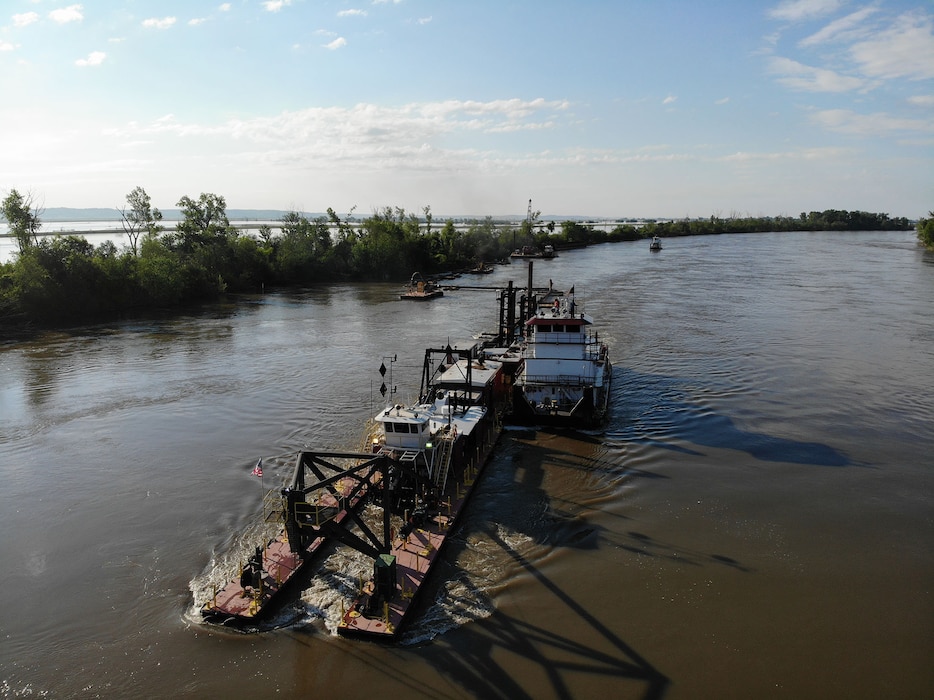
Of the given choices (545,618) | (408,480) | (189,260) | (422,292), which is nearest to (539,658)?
(545,618)

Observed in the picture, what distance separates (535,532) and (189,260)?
237 feet

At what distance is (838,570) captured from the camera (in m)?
18.3

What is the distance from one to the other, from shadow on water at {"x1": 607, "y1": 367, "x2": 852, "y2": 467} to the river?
17 cm

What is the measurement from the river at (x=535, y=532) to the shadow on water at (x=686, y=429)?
17 centimetres

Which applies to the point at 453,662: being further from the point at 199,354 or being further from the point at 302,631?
the point at 199,354

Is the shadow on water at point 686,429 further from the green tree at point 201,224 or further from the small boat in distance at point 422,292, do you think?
the green tree at point 201,224

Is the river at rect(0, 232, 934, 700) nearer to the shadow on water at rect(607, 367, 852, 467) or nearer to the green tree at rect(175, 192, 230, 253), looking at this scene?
the shadow on water at rect(607, 367, 852, 467)

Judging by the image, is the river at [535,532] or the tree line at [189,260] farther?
the tree line at [189,260]

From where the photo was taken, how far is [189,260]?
7825cm

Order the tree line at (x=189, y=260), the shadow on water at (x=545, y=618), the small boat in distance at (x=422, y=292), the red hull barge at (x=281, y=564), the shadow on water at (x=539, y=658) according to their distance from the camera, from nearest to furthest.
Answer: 1. the shadow on water at (x=539, y=658)
2. the shadow on water at (x=545, y=618)
3. the red hull barge at (x=281, y=564)
4. the tree line at (x=189, y=260)
5. the small boat in distance at (x=422, y=292)

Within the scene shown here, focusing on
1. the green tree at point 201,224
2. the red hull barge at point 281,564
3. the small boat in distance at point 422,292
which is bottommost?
the red hull barge at point 281,564

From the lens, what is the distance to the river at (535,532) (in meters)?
14.1

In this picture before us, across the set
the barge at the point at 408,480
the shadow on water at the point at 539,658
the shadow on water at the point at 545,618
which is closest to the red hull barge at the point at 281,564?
the barge at the point at 408,480

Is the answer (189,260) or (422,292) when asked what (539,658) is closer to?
(422,292)
